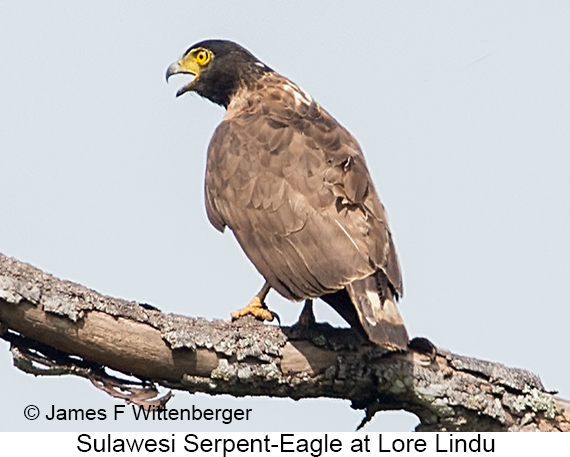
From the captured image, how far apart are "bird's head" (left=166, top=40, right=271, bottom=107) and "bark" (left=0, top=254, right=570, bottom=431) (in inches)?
112

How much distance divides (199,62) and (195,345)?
11.3 feet

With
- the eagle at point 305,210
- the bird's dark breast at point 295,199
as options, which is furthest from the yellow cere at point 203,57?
the bird's dark breast at point 295,199

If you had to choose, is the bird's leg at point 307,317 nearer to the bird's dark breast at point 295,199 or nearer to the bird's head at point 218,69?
the bird's dark breast at point 295,199

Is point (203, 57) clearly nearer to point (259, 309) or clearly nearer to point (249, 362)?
point (259, 309)

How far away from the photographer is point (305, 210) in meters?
5.82

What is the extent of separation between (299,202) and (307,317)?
0.73 metres

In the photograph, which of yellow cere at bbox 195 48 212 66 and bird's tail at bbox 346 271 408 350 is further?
yellow cere at bbox 195 48 212 66

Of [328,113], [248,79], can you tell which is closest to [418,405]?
[328,113]

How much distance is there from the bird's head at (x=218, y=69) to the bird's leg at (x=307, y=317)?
98.5 inches

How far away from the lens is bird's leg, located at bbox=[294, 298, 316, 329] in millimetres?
5535

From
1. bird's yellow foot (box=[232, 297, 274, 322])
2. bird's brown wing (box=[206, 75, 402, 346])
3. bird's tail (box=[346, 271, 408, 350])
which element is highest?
bird's brown wing (box=[206, 75, 402, 346])

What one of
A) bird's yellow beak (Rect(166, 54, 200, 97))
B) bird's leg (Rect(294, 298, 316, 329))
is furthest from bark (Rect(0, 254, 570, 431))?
bird's yellow beak (Rect(166, 54, 200, 97))

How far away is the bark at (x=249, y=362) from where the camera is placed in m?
4.80

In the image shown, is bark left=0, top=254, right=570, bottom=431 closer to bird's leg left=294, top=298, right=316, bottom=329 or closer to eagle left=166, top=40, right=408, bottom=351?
bird's leg left=294, top=298, right=316, bottom=329
